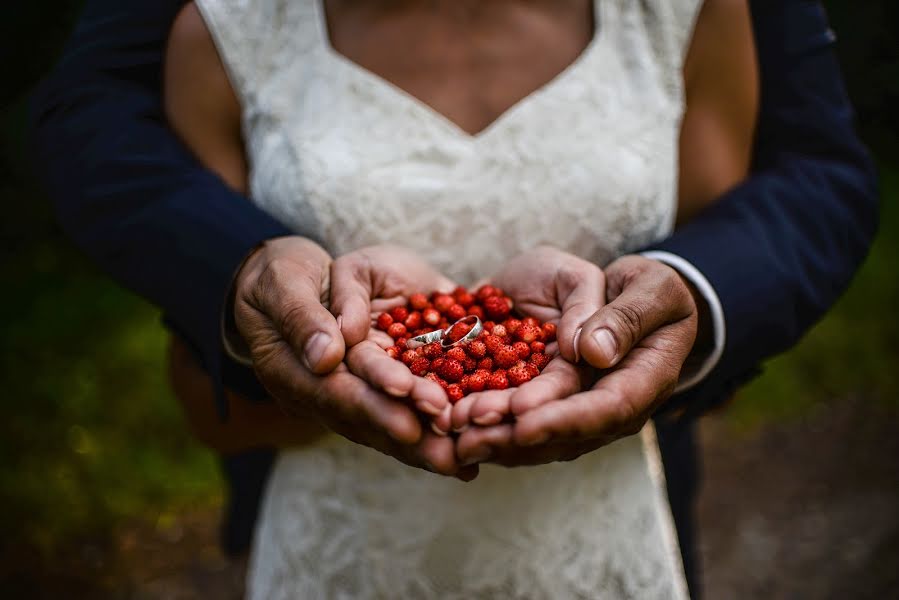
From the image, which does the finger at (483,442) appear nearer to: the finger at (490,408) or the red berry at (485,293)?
the finger at (490,408)

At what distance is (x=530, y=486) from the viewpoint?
1544mm

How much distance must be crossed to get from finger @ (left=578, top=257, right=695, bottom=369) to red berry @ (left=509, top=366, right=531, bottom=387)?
131 millimetres

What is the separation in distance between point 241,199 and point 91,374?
2.93m

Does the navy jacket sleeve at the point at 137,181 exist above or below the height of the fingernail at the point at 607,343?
below

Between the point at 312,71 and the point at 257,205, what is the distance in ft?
1.00

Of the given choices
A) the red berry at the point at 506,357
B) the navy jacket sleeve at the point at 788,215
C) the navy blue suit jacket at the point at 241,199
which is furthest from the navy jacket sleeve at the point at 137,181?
the navy jacket sleeve at the point at 788,215

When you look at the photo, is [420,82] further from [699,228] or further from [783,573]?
[783,573]

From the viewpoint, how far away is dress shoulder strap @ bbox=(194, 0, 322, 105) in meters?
1.52

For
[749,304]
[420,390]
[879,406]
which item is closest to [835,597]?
[879,406]

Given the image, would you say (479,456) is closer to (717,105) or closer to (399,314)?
(399,314)

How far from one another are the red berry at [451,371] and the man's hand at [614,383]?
0.67 ft

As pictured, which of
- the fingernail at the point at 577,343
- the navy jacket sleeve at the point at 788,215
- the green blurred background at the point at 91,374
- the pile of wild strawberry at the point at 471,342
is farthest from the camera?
the green blurred background at the point at 91,374

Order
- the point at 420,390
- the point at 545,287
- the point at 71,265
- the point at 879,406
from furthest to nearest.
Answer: the point at 71,265, the point at 879,406, the point at 545,287, the point at 420,390

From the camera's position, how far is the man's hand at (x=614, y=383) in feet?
3.59
